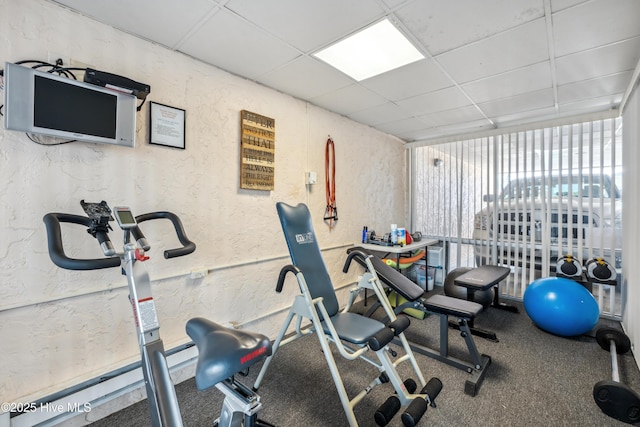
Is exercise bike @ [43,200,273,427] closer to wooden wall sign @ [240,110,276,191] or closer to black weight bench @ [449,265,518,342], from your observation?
wooden wall sign @ [240,110,276,191]

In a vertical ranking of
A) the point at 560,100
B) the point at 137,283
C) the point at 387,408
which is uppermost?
the point at 560,100

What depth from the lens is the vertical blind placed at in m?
3.23

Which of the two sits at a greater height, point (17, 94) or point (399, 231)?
point (17, 94)

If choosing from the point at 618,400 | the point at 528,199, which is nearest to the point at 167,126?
the point at 618,400

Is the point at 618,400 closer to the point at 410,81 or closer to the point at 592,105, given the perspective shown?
the point at 410,81

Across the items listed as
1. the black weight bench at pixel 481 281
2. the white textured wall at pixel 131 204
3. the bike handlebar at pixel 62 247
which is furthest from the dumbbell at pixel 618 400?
the bike handlebar at pixel 62 247

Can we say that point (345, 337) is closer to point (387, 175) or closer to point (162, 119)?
point (162, 119)

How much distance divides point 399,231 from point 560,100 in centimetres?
220

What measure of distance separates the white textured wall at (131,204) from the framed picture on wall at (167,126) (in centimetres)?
5

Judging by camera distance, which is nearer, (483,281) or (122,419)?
(122,419)

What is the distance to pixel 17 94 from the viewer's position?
4.47ft

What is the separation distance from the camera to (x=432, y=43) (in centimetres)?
197

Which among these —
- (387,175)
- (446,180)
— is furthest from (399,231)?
(446,180)

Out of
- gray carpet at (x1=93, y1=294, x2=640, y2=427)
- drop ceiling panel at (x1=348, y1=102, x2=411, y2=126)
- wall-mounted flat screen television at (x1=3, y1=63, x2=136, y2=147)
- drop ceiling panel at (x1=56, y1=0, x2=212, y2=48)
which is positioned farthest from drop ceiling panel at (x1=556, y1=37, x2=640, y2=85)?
wall-mounted flat screen television at (x1=3, y1=63, x2=136, y2=147)
